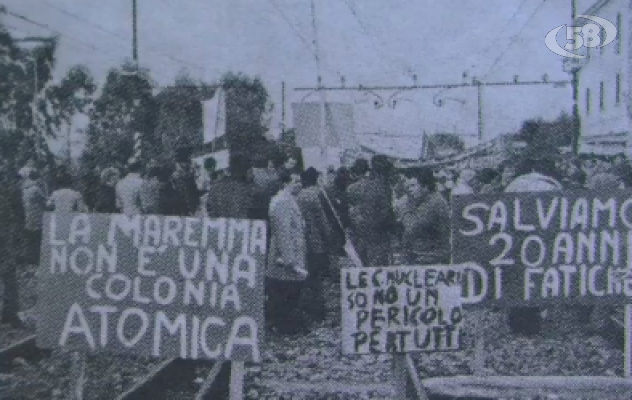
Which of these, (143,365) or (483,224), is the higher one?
(483,224)

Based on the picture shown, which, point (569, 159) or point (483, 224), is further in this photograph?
point (569, 159)

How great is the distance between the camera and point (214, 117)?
9.86 metres

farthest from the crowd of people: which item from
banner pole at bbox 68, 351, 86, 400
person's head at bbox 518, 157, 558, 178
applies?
banner pole at bbox 68, 351, 86, 400

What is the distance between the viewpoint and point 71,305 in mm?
5543

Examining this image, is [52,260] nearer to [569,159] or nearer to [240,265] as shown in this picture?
[240,265]

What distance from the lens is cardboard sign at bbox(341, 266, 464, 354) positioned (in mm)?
5668

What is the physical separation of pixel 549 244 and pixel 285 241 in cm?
233

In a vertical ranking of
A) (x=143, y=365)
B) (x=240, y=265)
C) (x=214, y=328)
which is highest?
(x=240, y=265)

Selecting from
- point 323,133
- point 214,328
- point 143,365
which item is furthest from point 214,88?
point 214,328

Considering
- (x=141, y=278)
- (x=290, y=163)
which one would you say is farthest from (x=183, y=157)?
(x=141, y=278)

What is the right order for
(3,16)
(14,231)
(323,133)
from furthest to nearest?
(323,133) → (14,231) → (3,16)

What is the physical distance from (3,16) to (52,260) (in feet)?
9.13

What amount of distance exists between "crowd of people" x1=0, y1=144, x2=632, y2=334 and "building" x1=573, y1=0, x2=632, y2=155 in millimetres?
2231

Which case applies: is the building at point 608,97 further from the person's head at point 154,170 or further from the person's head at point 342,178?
the person's head at point 154,170
